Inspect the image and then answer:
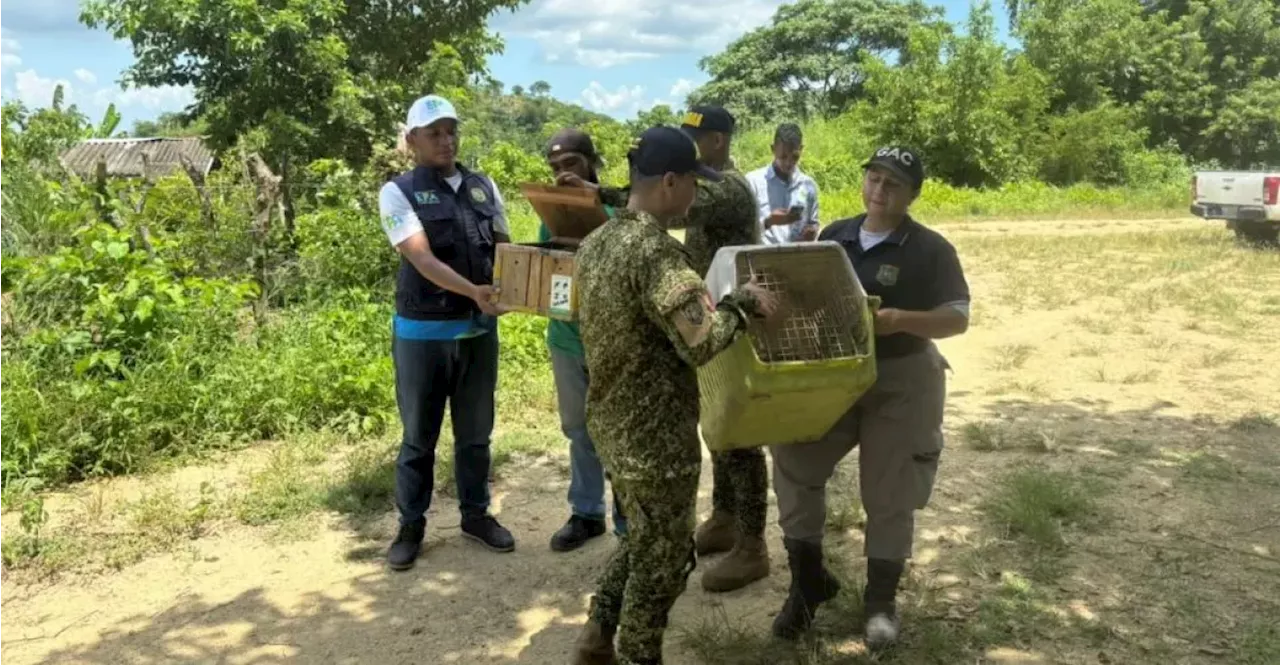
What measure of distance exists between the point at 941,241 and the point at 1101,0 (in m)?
28.5

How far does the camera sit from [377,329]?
21.5 feet

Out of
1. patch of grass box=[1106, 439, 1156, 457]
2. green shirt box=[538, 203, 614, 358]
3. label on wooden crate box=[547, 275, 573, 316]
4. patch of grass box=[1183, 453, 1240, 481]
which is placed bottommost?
patch of grass box=[1183, 453, 1240, 481]

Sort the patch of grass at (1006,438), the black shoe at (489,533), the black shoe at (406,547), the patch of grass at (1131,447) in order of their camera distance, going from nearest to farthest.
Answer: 1. the black shoe at (406,547)
2. the black shoe at (489,533)
3. the patch of grass at (1131,447)
4. the patch of grass at (1006,438)

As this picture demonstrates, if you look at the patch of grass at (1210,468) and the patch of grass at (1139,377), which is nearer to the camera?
the patch of grass at (1210,468)

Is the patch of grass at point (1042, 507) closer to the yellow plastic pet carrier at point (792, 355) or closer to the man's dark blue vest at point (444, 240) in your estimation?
the yellow plastic pet carrier at point (792, 355)

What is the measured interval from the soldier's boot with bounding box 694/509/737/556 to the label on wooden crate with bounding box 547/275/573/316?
4.37 ft

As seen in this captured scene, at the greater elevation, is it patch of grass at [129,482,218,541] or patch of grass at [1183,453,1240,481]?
patch of grass at [1183,453,1240,481]

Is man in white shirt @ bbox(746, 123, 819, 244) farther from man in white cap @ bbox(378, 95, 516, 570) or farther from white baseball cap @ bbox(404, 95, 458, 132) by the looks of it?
white baseball cap @ bbox(404, 95, 458, 132)

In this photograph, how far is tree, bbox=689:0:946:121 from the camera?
36969 mm

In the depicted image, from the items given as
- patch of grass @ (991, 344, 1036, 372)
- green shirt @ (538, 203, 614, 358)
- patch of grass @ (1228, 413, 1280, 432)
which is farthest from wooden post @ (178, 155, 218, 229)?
patch of grass @ (1228, 413, 1280, 432)

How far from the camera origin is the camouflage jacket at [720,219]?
11.3ft

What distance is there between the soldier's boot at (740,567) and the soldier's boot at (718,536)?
0.86ft

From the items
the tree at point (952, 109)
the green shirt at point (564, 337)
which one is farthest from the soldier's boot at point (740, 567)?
the tree at point (952, 109)

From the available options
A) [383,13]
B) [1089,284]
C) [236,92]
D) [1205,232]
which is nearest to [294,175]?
[236,92]
